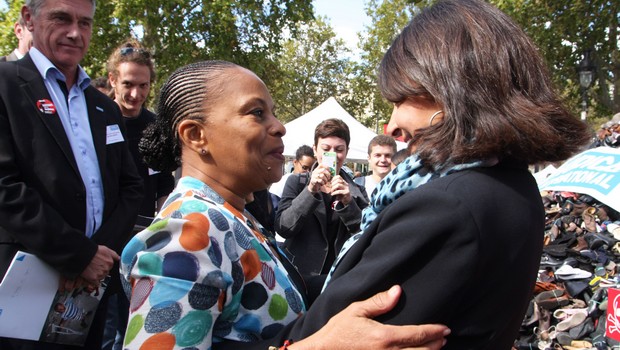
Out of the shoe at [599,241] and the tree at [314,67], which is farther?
the tree at [314,67]

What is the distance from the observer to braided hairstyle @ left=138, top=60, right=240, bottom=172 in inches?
65.6

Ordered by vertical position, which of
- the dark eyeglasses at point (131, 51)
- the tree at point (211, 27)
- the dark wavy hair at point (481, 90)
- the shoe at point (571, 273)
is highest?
the tree at point (211, 27)

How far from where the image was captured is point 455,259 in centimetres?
107

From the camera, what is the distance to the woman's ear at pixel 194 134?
1.66m

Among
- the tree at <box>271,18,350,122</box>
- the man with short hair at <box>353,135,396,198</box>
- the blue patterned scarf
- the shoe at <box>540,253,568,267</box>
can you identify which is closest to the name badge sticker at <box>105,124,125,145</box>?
the blue patterned scarf

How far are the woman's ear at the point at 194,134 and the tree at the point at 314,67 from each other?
125 ft

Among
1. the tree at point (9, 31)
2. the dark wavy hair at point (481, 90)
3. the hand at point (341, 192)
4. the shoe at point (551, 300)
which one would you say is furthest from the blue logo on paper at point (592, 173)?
the tree at point (9, 31)

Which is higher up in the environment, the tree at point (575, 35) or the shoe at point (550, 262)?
the tree at point (575, 35)

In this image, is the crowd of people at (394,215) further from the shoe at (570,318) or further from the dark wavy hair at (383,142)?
the dark wavy hair at (383,142)

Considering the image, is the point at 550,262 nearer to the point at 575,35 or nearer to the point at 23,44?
the point at 23,44

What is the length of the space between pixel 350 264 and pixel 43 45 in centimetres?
228

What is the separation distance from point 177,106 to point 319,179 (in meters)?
2.10

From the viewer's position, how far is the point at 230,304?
1.38 m

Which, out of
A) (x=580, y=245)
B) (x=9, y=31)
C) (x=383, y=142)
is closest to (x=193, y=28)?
(x=9, y=31)
